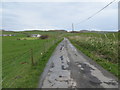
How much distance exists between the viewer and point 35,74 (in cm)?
960

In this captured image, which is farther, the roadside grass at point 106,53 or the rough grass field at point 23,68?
the roadside grass at point 106,53

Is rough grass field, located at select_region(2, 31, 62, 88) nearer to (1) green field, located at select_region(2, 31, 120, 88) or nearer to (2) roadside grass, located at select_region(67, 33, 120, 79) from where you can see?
(1) green field, located at select_region(2, 31, 120, 88)

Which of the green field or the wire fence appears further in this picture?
the wire fence

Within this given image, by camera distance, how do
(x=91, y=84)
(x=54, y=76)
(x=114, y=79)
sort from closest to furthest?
1. (x=91, y=84)
2. (x=114, y=79)
3. (x=54, y=76)

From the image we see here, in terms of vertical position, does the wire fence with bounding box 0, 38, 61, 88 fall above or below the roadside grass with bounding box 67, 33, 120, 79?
below

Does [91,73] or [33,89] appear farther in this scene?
[91,73]

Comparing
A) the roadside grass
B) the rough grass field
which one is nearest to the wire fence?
the rough grass field

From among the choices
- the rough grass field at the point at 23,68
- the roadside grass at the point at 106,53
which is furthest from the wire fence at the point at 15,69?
the roadside grass at the point at 106,53

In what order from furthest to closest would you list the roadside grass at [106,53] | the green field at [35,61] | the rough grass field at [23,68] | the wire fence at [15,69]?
1. the roadside grass at [106,53]
2. the wire fence at [15,69]
3. the green field at [35,61]
4. the rough grass field at [23,68]

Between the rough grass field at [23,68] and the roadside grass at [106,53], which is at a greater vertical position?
the roadside grass at [106,53]

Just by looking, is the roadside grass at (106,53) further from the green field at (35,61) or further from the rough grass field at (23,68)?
the rough grass field at (23,68)

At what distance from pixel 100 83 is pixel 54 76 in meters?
2.61

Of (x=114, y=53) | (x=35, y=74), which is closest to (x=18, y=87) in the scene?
(x=35, y=74)

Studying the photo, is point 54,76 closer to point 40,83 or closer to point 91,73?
point 40,83
